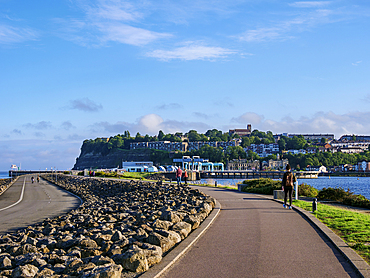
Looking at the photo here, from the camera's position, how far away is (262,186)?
3077 cm

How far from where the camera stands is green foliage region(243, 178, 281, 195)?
1106 inches

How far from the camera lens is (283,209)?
57.8ft

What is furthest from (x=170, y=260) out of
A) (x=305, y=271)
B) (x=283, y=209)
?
(x=283, y=209)

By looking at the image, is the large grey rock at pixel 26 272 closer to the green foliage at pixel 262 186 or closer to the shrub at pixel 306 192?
the green foliage at pixel 262 186

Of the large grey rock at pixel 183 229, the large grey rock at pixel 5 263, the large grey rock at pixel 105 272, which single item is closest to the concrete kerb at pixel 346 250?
the large grey rock at pixel 183 229

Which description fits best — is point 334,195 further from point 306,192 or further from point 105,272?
point 105,272

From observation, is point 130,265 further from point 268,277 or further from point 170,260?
point 268,277

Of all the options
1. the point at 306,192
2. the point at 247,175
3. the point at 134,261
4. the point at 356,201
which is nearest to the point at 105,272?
the point at 134,261

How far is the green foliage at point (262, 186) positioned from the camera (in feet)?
92.2

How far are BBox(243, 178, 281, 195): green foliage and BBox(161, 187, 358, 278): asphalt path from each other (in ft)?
46.8

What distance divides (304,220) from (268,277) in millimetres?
7535

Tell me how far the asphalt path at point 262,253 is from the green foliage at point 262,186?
14271 millimetres

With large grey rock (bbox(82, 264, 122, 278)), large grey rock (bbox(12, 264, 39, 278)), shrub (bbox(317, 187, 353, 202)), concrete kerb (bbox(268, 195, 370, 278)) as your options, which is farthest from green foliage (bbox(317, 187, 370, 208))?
large grey rock (bbox(12, 264, 39, 278))

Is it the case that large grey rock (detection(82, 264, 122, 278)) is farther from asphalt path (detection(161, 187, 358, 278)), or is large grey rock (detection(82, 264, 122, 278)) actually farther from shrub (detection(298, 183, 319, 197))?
shrub (detection(298, 183, 319, 197))
